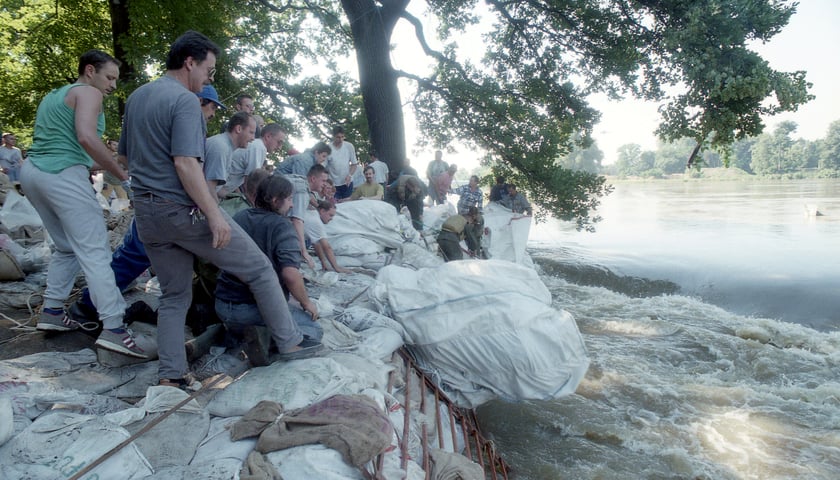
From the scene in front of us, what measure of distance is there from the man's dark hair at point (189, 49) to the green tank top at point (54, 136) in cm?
63

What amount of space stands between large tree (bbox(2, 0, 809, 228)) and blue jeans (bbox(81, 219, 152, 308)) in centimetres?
434

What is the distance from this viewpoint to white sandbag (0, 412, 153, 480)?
4.63 feet

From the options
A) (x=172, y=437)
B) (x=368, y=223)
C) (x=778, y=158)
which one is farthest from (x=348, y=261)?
(x=778, y=158)

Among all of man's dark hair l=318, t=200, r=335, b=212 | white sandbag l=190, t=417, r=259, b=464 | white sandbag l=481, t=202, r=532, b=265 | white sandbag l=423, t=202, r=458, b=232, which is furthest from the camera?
white sandbag l=481, t=202, r=532, b=265

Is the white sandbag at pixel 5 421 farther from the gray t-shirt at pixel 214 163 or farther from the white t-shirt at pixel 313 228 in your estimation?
the white t-shirt at pixel 313 228

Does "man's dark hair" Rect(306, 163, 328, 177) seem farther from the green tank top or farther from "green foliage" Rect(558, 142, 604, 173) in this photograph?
"green foliage" Rect(558, 142, 604, 173)

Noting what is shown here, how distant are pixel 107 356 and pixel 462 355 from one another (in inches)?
71.8

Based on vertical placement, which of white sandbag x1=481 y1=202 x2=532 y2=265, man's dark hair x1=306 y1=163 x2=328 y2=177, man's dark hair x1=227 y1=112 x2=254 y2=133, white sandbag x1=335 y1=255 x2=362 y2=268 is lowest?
white sandbag x1=481 y1=202 x2=532 y2=265

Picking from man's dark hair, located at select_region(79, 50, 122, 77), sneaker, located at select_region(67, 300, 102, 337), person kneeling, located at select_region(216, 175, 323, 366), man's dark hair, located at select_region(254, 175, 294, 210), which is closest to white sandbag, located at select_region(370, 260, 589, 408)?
person kneeling, located at select_region(216, 175, 323, 366)

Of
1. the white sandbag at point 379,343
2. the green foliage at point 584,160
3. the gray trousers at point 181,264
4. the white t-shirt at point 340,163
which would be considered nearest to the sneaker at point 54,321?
the gray trousers at point 181,264

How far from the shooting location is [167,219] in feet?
5.97

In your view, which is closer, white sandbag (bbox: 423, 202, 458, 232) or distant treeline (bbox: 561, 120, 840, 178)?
white sandbag (bbox: 423, 202, 458, 232)

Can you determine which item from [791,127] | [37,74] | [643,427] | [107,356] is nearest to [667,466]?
[643,427]

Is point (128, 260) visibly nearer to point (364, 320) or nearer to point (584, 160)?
point (364, 320)
